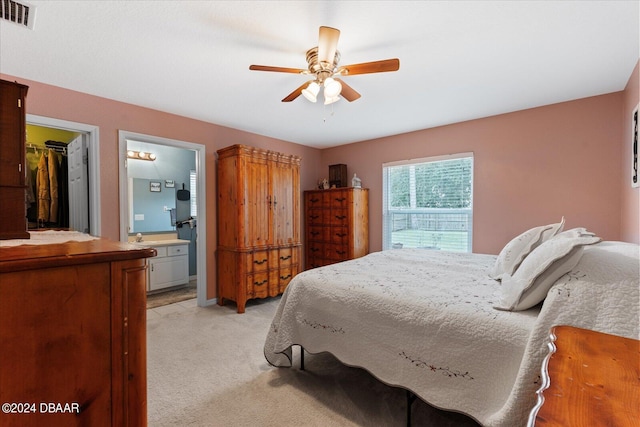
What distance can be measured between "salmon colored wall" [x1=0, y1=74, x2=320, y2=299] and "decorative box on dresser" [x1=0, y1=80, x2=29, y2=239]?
5.77 feet

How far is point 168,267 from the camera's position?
14.2 feet

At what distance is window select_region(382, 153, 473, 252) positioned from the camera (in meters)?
3.79

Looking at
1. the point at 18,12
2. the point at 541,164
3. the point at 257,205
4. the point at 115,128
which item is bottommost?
the point at 257,205

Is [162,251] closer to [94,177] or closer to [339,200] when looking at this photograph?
[94,177]

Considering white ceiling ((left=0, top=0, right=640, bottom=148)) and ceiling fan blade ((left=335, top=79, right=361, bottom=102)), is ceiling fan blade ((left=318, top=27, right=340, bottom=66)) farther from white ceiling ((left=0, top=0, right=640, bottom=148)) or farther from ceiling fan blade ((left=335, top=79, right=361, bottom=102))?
ceiling fan blade ((left=335, top=79, right=361, bottom=102))

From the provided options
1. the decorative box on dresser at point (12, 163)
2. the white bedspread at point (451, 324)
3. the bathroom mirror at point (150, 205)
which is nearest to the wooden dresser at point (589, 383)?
the white bedspread at point (451, 324)

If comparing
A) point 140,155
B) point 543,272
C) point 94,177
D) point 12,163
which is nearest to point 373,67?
point 543,272

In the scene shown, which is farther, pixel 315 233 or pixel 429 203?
pixel 315 233

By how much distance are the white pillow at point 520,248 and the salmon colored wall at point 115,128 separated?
3.27 m

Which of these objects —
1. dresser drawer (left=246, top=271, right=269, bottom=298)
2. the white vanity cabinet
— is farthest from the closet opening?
dresser drawer (left=246, top=271, right=269, bottom=298)

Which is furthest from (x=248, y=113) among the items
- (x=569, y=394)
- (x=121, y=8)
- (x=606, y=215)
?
(x=606, y=215)

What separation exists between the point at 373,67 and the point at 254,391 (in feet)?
7.61

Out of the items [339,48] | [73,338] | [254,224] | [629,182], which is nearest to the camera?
[73,338]

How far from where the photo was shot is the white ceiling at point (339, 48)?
5.50 feet
